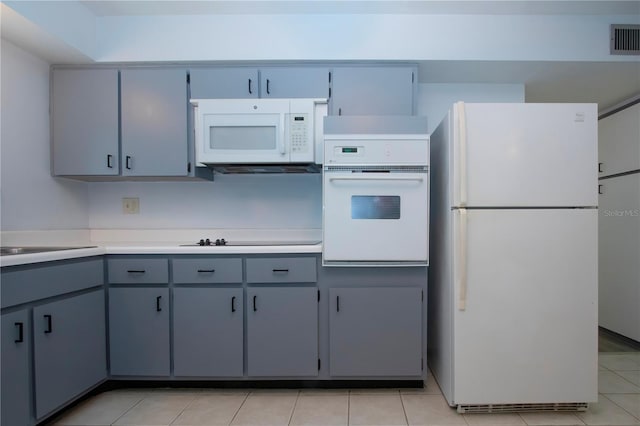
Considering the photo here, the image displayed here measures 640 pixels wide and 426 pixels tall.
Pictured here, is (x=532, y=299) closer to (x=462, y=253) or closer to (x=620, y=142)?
(x=462, y=253)

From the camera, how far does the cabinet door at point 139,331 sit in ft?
6.52

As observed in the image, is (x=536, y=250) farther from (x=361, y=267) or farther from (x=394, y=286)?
(x=361, y=267)

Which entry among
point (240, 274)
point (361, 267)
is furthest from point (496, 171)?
point (240, 274)

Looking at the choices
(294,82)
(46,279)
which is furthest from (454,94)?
(46,279)

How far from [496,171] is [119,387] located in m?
2.65

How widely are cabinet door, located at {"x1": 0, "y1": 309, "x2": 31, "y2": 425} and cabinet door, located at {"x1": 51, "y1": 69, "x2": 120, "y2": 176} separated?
45.0 inches

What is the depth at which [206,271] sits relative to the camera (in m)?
1.99

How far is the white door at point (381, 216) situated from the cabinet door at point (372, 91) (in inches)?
22.9

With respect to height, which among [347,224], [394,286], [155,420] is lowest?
[155,420]

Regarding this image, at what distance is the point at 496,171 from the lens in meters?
1.74

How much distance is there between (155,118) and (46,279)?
1.23 m

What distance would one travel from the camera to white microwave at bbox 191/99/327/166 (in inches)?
85.0

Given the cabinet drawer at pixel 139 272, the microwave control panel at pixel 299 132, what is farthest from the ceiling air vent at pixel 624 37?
the cabinet drawer at pixel 139 272

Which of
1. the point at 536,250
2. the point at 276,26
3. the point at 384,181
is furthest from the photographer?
the point at 276,26
